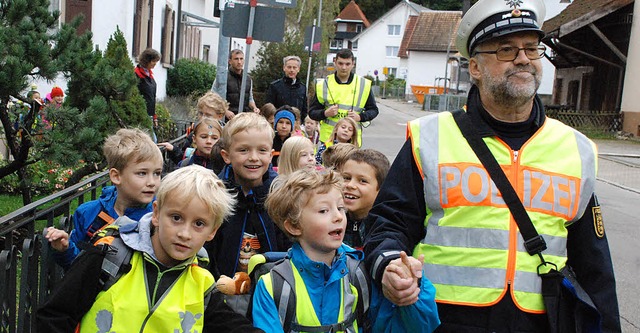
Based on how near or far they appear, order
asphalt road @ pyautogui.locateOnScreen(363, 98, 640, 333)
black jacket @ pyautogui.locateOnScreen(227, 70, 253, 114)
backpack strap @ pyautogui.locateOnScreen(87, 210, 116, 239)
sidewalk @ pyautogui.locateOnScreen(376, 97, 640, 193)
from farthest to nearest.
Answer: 1. sidewalk @ pyautogui.locateOnScreen(376, 97, 640, 193)
2. black jacket @ pyautogui.locateOnScreen(227, 70, 253, 114)
3. asphalt road @ pyautogui.locateOnScreen(363, 98, 640, 333)
4. backpack strap @ pyautogui.locateOnScreen(87, 210, 116, 239)

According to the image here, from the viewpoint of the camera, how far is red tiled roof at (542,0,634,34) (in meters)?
27.0

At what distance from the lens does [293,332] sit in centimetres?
293

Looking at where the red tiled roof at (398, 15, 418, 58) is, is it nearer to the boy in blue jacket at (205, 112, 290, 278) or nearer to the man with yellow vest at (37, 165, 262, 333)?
the boy in blue jacket at (205, 112, 290, 278)

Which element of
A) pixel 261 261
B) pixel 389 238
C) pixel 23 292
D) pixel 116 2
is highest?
pixel 116 2

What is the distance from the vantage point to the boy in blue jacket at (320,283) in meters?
2.88

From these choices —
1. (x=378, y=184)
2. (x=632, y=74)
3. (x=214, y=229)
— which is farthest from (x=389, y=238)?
(x=632, y=74)

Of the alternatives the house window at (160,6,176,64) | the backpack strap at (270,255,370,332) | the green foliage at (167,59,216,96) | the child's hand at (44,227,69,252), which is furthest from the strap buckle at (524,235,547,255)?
the green foliage at (167,59,216,96)

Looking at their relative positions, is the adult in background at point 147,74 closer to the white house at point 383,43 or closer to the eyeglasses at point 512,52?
the eyeglasses at point 512,52

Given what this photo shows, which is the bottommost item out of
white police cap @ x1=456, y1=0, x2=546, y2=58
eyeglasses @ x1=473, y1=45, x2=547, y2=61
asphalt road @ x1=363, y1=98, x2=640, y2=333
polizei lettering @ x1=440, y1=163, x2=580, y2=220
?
asphalt road @ x1=363, y1=98, x2=640, y2=333

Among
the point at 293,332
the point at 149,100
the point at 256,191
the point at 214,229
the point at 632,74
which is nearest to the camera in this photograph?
the point at 293,332

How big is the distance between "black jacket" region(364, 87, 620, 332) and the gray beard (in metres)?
0.11

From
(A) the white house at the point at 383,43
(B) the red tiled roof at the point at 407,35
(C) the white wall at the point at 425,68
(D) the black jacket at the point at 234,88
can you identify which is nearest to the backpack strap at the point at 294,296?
(D) the black jacket at the point at 234,88

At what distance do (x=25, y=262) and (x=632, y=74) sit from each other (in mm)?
27604

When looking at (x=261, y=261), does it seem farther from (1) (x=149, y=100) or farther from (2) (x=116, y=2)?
(2) (x=116, y=2)
